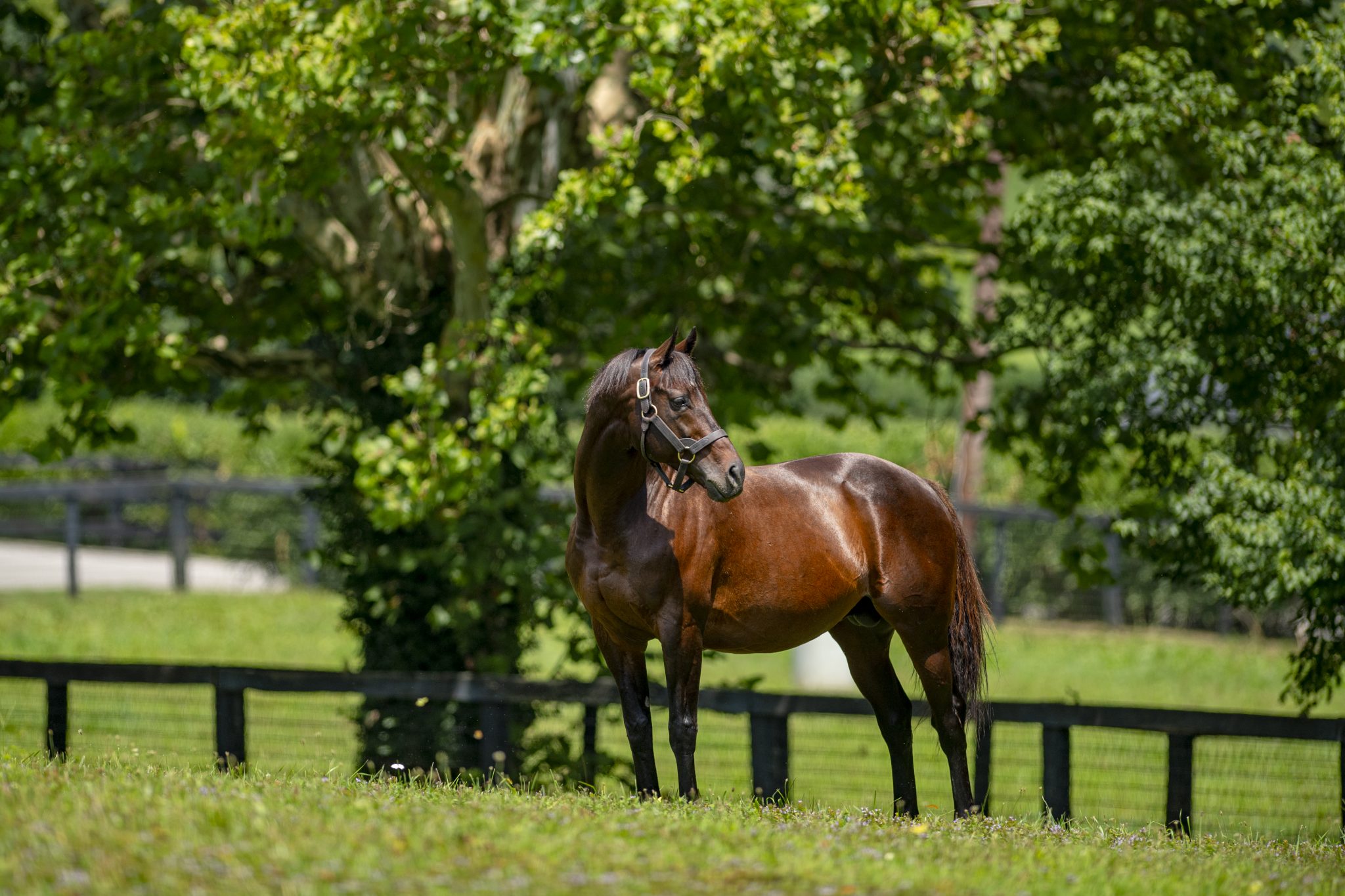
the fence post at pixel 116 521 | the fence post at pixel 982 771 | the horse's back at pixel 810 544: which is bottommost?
the fence post at pixel 116 521

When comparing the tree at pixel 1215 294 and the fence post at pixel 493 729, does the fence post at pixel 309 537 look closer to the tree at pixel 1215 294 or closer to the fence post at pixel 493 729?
the fence post at pixel 493 729

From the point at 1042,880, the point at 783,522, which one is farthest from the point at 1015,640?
the point at 1042,880

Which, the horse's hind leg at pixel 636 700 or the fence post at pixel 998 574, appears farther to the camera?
the fence post at pixel 998 574

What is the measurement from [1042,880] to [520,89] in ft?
21.4

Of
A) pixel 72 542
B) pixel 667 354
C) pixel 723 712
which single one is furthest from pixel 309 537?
pixel 667 354

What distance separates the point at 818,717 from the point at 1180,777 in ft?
21.5

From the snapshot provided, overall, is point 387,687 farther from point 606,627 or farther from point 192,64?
point 192,64

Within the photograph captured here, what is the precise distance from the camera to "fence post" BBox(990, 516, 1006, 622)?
18656mm

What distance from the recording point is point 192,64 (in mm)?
7176

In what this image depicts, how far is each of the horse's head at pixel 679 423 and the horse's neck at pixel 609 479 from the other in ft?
0.47

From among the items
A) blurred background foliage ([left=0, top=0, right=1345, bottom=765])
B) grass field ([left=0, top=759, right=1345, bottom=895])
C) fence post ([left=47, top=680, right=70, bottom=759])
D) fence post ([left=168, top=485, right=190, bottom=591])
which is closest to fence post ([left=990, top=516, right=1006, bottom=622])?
Answer: blurred background foliage ([left=0, top=0, right=1345, bottom=765])

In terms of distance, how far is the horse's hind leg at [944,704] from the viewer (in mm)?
6094

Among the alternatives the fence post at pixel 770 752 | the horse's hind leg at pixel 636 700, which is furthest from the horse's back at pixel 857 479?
the fence post at pixel 770 752

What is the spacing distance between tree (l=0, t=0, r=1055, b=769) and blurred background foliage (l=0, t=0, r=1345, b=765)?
0.10ft
